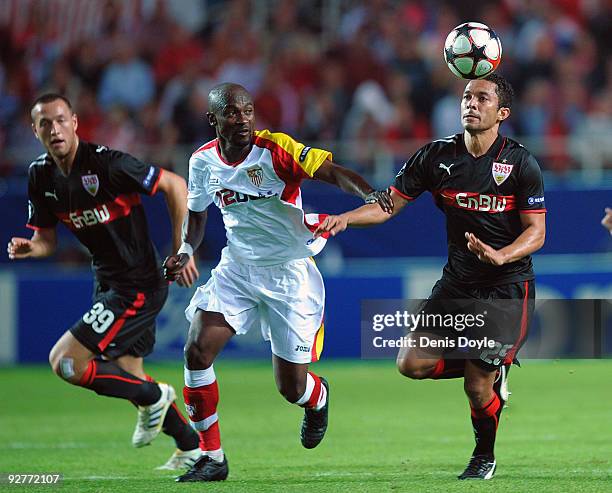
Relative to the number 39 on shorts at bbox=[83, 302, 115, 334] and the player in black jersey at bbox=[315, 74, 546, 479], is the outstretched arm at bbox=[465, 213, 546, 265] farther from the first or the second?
the number 39 on shorts at bbox=[83, 302, 115, 334]

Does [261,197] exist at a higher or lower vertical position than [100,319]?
higher

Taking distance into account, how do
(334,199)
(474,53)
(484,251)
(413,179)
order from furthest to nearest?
1. (334,199)
2. (474,53)
3. (413,179)
4. (484,251)

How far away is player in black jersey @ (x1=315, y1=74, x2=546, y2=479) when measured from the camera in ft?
21.9

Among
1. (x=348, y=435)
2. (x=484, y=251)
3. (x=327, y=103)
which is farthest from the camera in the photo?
(x=327, y=103)

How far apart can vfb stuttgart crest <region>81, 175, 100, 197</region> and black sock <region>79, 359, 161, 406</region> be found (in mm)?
1121

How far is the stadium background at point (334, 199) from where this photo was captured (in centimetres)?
836

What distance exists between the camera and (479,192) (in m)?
6.72

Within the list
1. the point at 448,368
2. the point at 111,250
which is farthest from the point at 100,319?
the point at 448,368

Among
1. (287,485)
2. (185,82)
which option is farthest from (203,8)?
(287,485)

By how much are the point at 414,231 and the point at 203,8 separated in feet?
20.9

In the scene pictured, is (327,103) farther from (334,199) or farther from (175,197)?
(175,197)

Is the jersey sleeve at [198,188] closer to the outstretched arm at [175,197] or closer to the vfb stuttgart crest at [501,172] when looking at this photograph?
the outstretched arm at [175,197]

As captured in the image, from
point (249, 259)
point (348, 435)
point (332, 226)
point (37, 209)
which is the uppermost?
point (332, 226)

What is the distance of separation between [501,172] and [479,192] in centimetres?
17
